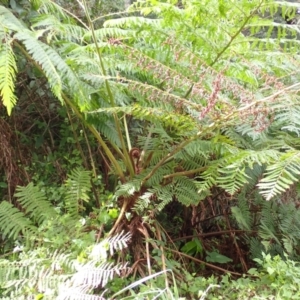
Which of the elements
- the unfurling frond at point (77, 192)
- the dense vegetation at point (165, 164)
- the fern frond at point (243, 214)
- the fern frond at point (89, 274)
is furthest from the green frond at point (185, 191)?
the fern frond at point (89, 274)

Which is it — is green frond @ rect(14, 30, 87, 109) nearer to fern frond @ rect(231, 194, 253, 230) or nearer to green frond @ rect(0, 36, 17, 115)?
green frond @ rect(0, 36, 17, 115)

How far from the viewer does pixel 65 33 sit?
1364 millimetres

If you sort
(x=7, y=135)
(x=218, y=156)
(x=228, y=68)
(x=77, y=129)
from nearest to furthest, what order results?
(x=228, y=68)
(x=218, y=156)
(x=7, y=135)
(x=77, y=129)

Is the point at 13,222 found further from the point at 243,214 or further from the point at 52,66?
the point at 243,214

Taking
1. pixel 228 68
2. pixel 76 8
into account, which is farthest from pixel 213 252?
pixel 76 8

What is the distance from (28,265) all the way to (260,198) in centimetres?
90

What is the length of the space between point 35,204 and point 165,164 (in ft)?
1.51

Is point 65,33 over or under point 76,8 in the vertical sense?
under

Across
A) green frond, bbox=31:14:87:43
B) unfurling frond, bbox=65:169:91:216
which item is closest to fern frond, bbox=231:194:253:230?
unfurling frond, bbox=65:169:91:216

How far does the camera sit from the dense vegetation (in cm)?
107

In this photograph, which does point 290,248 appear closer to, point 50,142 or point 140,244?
point 140,244

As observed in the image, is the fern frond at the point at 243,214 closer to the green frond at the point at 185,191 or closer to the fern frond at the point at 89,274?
the green frond at the point at 185,191

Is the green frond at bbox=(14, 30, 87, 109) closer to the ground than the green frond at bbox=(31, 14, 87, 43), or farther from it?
closer to the ground

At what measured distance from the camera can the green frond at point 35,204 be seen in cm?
132
